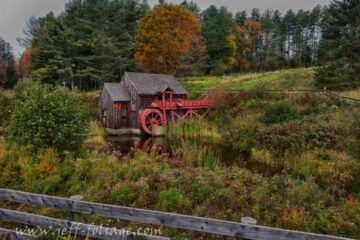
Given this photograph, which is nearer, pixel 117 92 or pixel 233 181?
pixel 233 181

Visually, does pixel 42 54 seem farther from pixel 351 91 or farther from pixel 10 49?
pixel 10 49

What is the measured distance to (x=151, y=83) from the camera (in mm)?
26203

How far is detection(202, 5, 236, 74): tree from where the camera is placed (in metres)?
A: 44.3

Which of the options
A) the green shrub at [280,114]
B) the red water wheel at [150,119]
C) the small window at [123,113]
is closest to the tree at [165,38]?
the small window at [123,113]

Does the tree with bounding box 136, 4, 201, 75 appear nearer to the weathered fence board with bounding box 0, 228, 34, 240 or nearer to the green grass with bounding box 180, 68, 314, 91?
the green grass with bounding box 180, 68, 314, 91

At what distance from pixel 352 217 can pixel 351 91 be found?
19.0 metres

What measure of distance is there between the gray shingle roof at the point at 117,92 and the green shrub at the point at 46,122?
49.8ft

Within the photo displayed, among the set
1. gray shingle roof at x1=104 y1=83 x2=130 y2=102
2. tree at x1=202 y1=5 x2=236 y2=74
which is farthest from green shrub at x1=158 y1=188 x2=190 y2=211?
tree at x1=202 y1=5 x2=236 y2=74

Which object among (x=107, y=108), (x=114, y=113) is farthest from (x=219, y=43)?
(x=114, y=113)

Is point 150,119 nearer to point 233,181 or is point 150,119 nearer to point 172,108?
point 172,108

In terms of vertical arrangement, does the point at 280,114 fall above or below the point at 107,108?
below

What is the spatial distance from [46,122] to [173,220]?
6.06m

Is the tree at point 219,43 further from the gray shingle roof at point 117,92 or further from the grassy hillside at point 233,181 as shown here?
the grassy hillside at point 233,181

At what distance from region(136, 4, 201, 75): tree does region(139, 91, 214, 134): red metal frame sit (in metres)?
8.27
